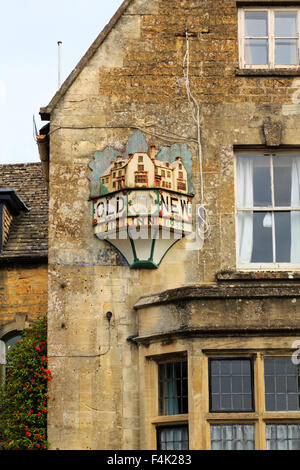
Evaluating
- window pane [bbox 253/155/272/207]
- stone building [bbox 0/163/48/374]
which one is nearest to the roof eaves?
window pane [bbox 253/155/272/207]

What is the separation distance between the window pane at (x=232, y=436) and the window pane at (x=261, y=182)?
3.56m

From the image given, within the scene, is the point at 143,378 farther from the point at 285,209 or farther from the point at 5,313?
the point at 5,313

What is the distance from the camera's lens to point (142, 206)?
15.1m

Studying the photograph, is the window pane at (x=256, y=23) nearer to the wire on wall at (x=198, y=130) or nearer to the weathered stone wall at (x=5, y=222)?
the wire on wall at (x=198, y=130)

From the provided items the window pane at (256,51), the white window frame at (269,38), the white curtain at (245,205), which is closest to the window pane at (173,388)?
the white curtain at (245,205)

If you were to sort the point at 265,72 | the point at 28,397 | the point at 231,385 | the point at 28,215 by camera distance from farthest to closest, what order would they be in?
the point at 28,215 < the point at 265,72 < the point at 28,397 < the point at 231,385

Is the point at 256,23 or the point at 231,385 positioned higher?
the point at 256,23

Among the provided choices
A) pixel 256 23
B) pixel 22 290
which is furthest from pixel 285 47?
pixel 22 290

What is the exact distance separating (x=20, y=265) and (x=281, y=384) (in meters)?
8.13

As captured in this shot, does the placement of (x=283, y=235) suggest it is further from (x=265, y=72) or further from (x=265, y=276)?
(x=265, y=72)

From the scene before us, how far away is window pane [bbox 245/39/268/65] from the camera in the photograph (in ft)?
53.3

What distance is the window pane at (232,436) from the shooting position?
46.2ft

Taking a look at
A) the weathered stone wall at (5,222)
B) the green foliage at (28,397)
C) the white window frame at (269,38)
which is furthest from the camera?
the weathered stone wall at (5,222)

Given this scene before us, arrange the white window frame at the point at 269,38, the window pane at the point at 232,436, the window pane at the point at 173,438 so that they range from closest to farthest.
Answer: the window pane at the point at 232,436 → the window pane at the point at 173,438 → the white window frame at the point at 269,38
